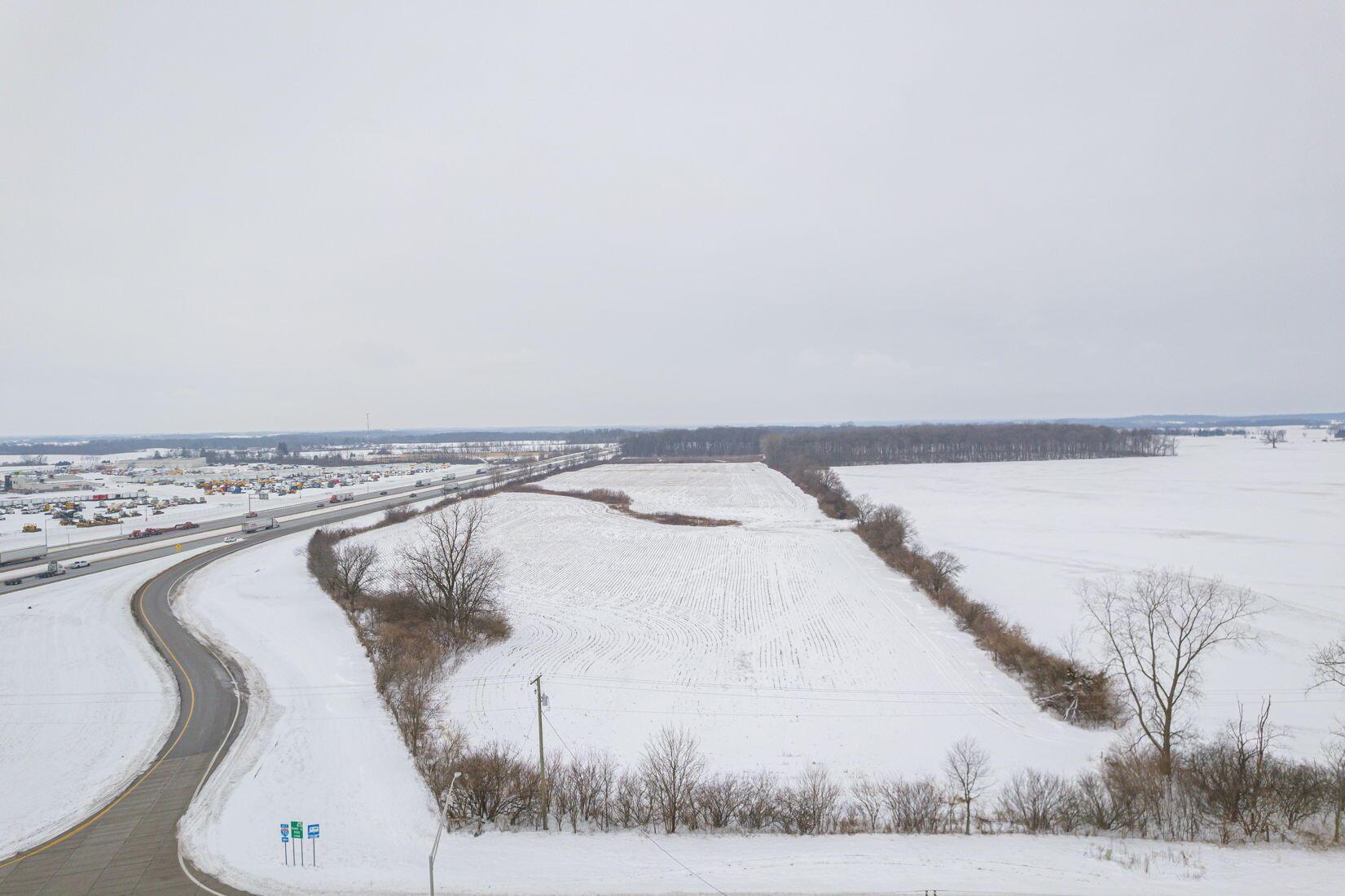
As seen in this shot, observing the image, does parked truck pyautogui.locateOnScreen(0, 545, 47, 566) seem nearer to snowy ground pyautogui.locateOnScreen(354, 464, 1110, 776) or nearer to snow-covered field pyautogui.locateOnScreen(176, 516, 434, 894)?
snowy ground pyautogui.locateOnScreen(354, 464, 1110, 776)

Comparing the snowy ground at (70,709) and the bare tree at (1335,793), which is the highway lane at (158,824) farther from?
the bare tree at (1335,793)

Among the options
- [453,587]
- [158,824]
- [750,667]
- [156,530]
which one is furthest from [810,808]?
[156,530]

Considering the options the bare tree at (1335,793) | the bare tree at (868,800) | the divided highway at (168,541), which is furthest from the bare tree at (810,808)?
the divided highway at (168,541)

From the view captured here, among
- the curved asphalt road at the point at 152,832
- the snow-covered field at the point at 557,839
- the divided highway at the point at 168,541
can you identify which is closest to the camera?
the snow-covered field at the point at 557,839

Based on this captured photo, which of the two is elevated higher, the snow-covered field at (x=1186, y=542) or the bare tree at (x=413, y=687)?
the snow-covered field at (x=1186, y=542)

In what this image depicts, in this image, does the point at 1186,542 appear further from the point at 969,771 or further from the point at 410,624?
the point at 410,624

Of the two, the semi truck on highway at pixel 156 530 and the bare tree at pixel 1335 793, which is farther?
the semi truck on highway at pixel 156 530
